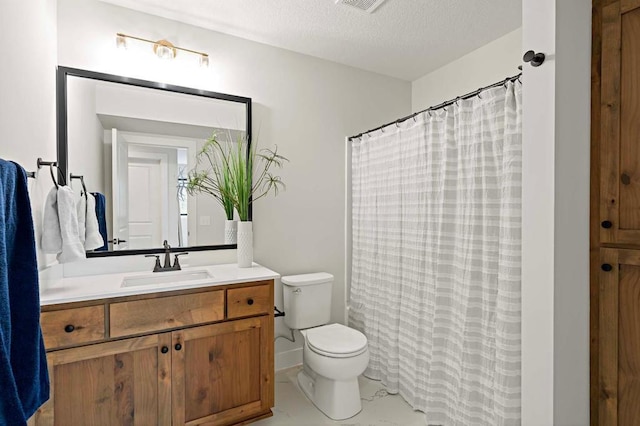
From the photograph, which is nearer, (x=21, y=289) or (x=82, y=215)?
(x=21, y=289)

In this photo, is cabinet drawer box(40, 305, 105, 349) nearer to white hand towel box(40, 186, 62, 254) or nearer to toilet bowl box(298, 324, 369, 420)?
white hand towel box(40, 186, 62, 254)

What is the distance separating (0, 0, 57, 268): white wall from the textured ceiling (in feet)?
2.03

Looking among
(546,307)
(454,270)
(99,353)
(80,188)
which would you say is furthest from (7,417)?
(454,270)

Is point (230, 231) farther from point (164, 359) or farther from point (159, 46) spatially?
point (159, 46)

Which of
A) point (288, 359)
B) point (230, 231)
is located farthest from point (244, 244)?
point (288, 359)

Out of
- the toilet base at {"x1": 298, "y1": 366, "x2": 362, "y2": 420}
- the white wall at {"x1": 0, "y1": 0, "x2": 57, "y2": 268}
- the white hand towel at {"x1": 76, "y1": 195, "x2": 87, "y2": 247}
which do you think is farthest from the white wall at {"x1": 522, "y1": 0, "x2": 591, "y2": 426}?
the white hand towel at {"x1": 76, "y1": 195, "x2": 87, "y2": 247}

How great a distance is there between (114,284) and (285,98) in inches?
69.7

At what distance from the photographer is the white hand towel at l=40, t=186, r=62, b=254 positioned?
1.51 meters

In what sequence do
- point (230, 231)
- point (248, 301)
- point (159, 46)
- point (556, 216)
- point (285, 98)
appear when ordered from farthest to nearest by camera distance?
point (285, 98) → point (230, 231) → point (159, 46) → point (248, 301) → point (556, 216)

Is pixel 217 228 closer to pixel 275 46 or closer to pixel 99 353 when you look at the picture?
pixel 99 353

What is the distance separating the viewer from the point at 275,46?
256 centimetres

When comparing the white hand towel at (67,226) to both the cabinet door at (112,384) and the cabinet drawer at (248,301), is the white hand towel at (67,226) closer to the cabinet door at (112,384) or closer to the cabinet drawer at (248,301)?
the cabinet door at (112,384)

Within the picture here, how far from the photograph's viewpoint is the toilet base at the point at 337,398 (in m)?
2.01

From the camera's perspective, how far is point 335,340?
2.13 m
